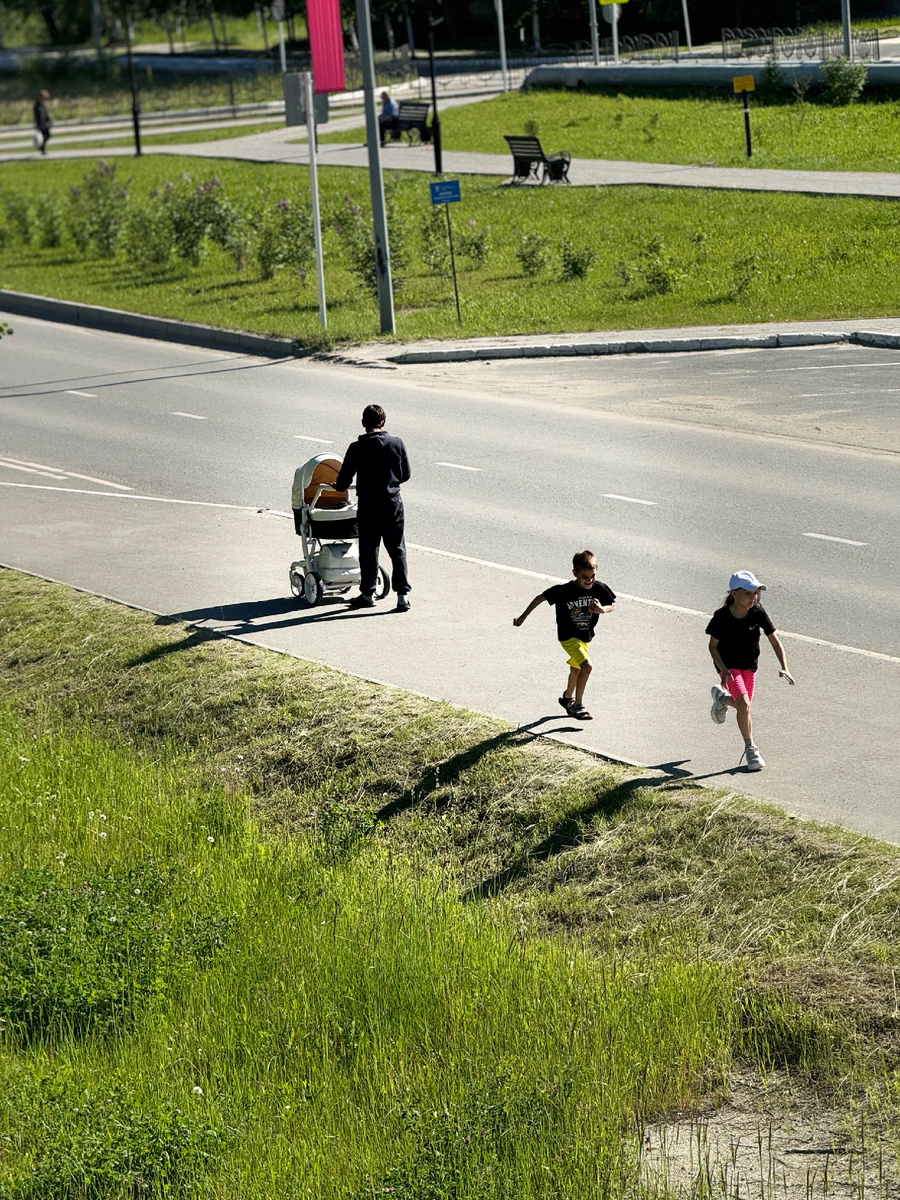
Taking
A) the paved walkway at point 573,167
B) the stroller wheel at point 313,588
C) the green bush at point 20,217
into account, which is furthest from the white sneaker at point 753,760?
the green bush at point 20,217

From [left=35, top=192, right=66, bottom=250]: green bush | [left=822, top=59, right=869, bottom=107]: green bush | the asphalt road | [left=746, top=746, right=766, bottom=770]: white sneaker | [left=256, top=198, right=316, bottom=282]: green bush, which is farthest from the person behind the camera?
[left=822, top=59, right=869, bottom=107]: green bush

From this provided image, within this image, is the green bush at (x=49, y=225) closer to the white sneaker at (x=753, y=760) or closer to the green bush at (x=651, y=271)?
the green bush at (x=651, y=271)

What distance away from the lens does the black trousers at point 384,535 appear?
12055mm

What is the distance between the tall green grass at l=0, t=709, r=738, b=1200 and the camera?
19.5ft

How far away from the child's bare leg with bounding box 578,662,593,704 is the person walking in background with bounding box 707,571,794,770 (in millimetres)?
966

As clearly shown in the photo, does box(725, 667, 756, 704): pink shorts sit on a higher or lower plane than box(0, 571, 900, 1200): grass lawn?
higher

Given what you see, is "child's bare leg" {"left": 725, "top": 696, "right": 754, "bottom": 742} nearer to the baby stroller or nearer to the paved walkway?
the baby stroller

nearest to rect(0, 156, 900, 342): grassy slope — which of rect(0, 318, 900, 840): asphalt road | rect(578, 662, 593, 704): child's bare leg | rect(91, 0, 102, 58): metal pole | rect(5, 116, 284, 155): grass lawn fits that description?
rect(0, 318, 900, 840): asphalt road

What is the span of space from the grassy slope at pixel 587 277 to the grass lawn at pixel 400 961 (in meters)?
15.2

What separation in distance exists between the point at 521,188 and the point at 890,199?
30.1 ft

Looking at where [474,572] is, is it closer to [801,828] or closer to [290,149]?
[801,828]

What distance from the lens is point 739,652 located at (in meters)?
8.77

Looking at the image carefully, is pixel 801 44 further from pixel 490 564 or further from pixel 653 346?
pixel 490 564

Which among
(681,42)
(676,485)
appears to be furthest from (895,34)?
(676,485)
